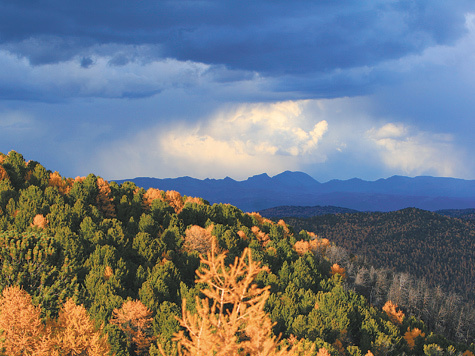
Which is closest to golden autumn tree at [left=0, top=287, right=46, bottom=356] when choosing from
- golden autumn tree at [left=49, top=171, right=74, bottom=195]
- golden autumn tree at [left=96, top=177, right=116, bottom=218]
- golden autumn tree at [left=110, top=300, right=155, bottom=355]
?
golden autumn tree at [left=110, top=300, right=155, bottom=355]

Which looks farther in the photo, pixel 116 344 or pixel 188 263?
pixel 188 263

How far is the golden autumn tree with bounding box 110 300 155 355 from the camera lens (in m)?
28.5

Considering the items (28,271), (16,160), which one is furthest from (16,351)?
(16,160)

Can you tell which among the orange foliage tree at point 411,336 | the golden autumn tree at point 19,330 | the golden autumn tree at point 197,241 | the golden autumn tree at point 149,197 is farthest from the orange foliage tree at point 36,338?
the golden autumn tree at point 149,197

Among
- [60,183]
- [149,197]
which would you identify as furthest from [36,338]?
[149,197]

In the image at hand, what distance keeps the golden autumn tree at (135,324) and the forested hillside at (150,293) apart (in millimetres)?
84

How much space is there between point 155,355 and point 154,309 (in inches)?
326

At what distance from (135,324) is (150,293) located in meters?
5.29

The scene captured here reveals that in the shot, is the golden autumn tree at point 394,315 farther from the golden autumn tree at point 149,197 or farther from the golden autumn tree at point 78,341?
the golden autumn tree at point 78,341

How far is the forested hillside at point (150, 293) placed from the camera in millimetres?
9719

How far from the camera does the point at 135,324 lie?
2908 centimetres

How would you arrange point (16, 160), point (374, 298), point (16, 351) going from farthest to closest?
point (374, 298) → point (16, 160) → point (16, 351)

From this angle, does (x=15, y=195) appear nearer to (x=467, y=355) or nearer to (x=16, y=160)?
(x=16, y=160)

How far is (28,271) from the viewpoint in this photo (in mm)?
30953
